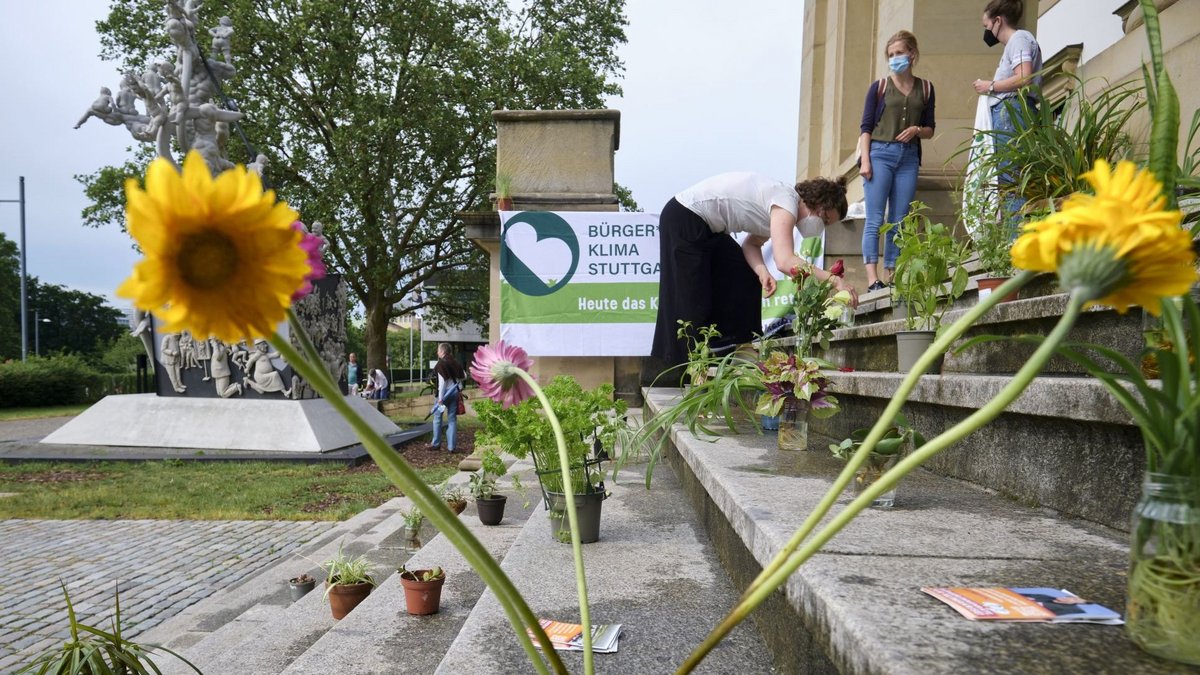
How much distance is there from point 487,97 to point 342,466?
39.5ft

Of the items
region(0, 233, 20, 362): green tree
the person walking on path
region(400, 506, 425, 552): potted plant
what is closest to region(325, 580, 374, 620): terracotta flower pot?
region(400, 506, 425, 552): potted plant

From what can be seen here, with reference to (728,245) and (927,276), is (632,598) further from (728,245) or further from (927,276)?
(728,245)

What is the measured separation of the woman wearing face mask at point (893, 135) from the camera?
471 centimetres

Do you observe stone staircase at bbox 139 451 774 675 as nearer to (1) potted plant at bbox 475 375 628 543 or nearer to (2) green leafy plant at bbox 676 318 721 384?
(1) potted plant at bbox 475 375 628 543

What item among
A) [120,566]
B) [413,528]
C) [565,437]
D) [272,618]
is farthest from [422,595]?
[120,566]

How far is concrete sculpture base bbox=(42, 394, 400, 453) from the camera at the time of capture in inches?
387

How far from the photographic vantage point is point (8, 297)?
1647 inches

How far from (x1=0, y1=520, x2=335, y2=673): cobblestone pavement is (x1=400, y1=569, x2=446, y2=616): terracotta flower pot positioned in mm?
1828

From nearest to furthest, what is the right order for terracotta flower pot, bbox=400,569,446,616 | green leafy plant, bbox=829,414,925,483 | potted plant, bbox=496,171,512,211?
green leafy plant, bbox=829,414,925,483
terracotta flower pot, bbox=400,569,446,616
potted plant, bbox=496,171,512,211

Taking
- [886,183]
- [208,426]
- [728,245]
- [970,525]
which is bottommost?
[208,426]

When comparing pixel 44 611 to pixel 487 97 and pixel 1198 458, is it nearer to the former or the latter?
pixel 1198 458

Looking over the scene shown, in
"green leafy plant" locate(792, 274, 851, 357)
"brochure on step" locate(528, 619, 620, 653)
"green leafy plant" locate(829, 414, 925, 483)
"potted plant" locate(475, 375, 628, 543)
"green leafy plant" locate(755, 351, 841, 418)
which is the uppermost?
"green leafy plant" locate(792, 274, 851, 357)

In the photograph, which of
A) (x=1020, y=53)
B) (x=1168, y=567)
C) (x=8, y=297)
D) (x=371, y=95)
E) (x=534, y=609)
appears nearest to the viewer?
(x=1168, y=567)

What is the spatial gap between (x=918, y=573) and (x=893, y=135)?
4360 millimetres
